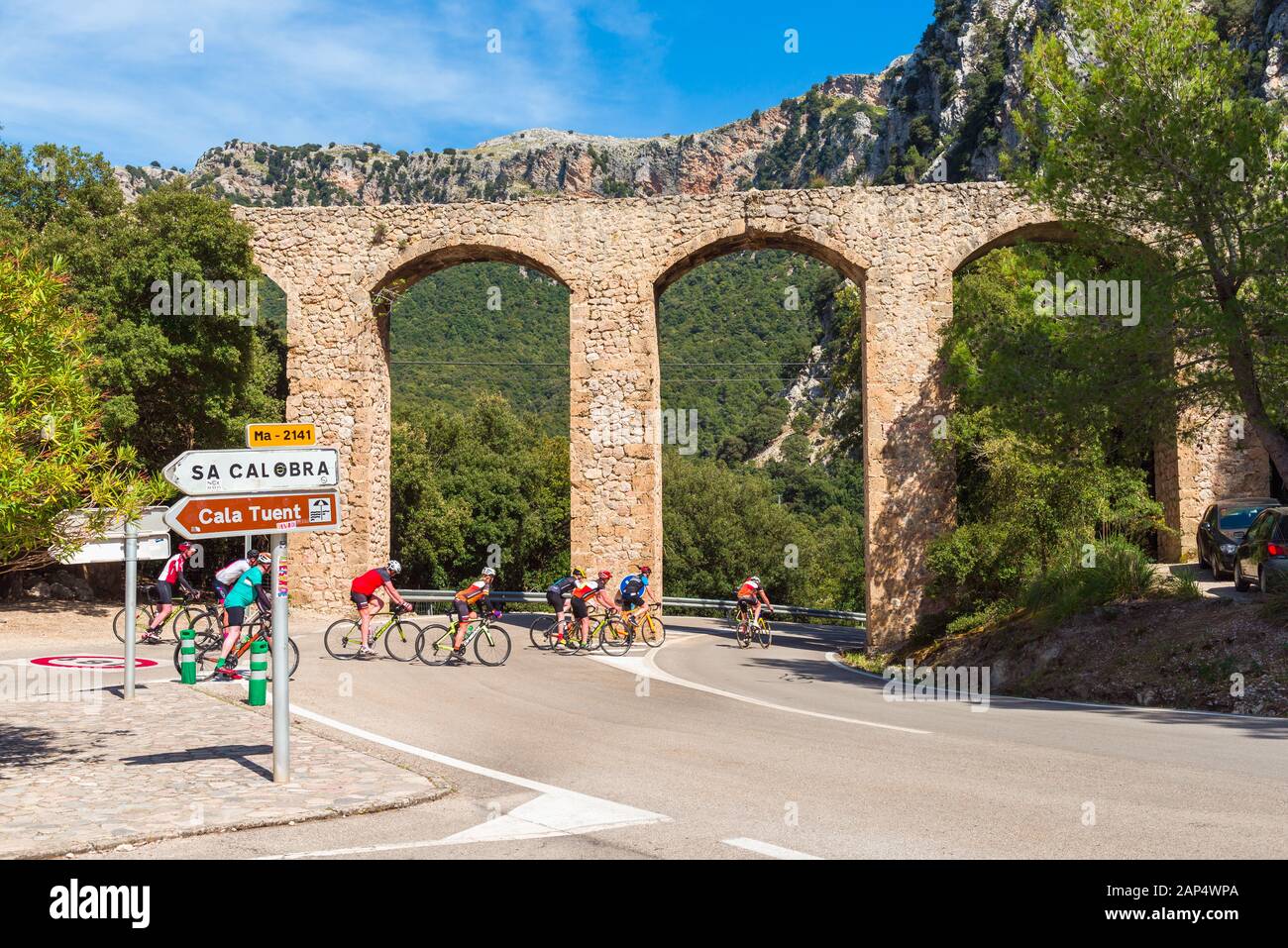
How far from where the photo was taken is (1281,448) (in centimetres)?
1549

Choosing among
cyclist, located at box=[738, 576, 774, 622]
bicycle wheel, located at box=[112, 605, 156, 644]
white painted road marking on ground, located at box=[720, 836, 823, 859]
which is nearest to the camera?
white painted road marking on ground, located at box=[720, 836, 823, 859]

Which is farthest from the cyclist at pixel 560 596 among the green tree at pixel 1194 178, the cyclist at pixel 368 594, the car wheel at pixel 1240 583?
the car wheel at pixel 1240 583

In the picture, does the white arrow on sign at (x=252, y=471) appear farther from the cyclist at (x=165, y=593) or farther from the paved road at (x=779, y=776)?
the cyclist at (x=165, y=593)

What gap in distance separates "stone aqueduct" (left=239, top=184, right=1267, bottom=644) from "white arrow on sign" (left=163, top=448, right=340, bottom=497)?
49.2 ft

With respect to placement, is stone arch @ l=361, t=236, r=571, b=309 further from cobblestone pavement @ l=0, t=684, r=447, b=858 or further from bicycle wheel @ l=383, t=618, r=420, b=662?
cobblestone pavement @ l=0, t=684, r=447, b=858

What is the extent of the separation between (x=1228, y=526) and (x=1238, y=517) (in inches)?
10.6

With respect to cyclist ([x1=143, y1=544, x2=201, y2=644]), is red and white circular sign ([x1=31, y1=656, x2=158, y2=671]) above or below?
below

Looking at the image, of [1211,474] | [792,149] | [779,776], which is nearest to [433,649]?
[779,776]

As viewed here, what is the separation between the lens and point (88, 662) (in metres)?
16.2

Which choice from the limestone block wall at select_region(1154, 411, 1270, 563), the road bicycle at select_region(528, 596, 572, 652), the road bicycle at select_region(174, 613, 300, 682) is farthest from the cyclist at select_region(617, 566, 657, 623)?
the limestone block wall at select_region(1154, 411, 1270, 563)

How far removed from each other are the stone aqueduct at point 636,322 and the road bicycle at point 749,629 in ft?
6.52

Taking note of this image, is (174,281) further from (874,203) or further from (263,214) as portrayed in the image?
(874,203)

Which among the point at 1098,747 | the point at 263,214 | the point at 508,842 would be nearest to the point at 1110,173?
the point at 1098,747

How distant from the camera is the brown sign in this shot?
778cm
